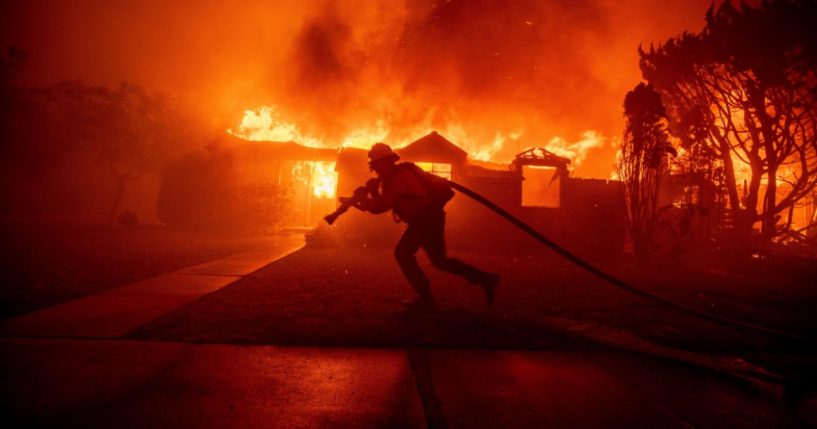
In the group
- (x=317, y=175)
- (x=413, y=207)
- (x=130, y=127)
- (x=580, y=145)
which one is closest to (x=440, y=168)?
(x=317, y=175)

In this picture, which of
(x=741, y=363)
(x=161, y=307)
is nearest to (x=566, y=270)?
(x=741, y=363)

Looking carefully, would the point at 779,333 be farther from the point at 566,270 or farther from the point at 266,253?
the point at 266,253

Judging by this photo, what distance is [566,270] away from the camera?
8719mm

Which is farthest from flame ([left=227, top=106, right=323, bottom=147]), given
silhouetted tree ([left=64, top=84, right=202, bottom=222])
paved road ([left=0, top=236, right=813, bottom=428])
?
paved road ([left=0, top=236, right=813, bottom=428])

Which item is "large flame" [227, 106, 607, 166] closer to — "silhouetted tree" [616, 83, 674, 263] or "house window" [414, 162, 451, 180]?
"house window" [414, 162, 451, 180]

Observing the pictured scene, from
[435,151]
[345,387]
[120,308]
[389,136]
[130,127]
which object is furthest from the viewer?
[389,136]

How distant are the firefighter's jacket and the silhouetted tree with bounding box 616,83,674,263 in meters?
7.85

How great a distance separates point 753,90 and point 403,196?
1563 cm

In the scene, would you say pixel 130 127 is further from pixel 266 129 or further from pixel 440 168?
pixel 440 168

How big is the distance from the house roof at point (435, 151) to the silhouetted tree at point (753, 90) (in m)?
8.72

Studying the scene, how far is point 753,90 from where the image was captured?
13.9 m

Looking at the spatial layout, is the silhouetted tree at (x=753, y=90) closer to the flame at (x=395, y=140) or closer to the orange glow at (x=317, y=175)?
the flame at (x=395, y=140)

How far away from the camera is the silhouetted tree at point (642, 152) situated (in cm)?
973

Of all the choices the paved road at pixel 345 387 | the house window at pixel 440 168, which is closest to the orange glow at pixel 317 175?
the house window at pixel 440 168
